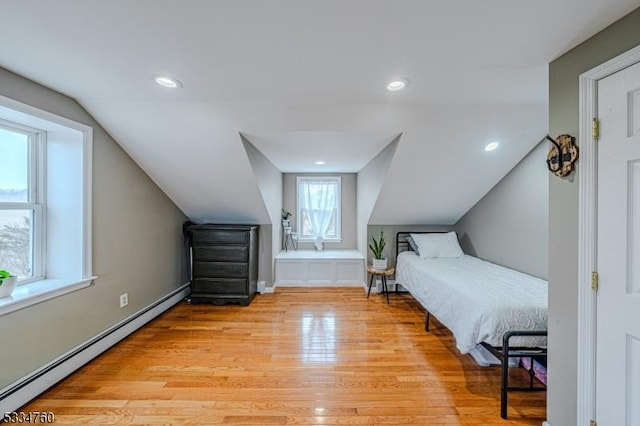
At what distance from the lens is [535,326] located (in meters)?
2.04

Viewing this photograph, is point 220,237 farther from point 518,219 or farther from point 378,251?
point 518,219

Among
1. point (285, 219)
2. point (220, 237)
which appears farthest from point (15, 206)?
point (285, 219)

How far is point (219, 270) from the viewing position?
12.8 feet

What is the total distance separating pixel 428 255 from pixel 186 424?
3.27 meters

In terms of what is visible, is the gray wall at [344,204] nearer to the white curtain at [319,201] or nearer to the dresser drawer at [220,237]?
the white curtain at [319,201]

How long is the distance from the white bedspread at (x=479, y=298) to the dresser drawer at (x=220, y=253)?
7.47 ft

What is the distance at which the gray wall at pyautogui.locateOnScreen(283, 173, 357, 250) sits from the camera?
5.32 m

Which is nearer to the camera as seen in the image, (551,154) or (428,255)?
(551,154)

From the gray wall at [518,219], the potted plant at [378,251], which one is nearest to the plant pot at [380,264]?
the potted plant at [378,251]

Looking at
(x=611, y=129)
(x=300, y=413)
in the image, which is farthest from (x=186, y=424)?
(x=611, y=129)

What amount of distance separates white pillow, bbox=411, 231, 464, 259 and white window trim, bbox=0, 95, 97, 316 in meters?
3.75

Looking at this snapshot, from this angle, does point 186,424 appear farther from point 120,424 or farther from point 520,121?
point 520,121

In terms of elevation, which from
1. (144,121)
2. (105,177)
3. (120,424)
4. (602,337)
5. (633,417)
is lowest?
(120,424)

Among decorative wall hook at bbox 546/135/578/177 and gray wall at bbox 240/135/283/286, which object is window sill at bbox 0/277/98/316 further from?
decorative wall hook at bbox 546/135/578/177
